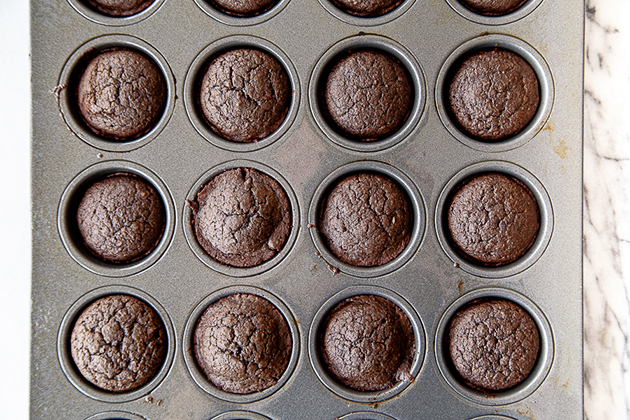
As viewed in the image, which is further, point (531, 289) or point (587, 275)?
point (587, 275)

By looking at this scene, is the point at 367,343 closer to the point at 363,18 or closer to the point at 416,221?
the point at 416,221

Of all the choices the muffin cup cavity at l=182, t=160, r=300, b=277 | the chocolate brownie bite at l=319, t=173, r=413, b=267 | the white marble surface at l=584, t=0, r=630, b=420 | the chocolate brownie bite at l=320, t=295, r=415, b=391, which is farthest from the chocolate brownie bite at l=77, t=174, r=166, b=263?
the white marble surface at l=584, t=0, r=630, b=420

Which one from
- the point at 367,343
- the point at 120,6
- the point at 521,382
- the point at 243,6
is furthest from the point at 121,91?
the point at 521,382

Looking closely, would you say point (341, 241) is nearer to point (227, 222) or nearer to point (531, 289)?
point (227, 222)

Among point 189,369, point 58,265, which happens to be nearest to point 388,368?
point 189,369

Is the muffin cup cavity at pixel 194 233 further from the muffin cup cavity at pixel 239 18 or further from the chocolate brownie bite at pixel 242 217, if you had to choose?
the muffin cup cavity at pixel 239 18
